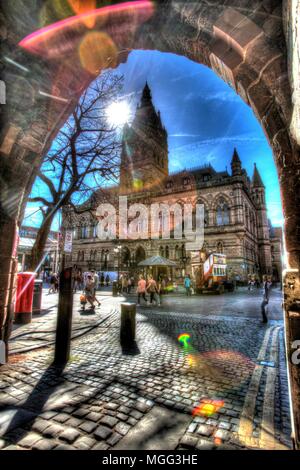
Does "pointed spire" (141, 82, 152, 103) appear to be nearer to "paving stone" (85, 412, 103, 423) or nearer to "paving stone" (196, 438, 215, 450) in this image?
"paving stone" (85, 412, 103, 423)

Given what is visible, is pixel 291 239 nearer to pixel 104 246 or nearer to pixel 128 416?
pixel 128 416

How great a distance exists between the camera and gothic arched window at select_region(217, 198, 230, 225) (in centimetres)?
3327

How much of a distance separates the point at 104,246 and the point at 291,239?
43.8 meters

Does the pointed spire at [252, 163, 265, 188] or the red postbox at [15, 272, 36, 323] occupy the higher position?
the pointed spire at [252, 163, 265, 188]

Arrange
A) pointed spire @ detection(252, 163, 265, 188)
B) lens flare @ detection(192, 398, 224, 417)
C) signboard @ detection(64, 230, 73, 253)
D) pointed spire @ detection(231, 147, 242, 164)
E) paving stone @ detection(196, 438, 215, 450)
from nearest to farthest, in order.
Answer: paving stone @ detection(196, 438, 215, 450)
lens flare @ detection(192, 398, 224, 417)
signboard @ detection(64, 230, 73, 253)
pointed spire @ detection(231, 147, 242, 164)
pointed spire @ detection(252, 163, 265, 188)

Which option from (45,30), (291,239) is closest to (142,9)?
→ (45,30)

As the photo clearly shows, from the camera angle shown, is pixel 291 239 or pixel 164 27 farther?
pixel 164 27

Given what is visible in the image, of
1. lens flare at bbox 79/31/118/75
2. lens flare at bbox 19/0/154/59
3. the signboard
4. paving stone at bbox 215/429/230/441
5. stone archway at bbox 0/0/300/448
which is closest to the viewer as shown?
stone archway at bbox 0/0/300/448

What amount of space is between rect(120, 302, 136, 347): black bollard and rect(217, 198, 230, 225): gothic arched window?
99.9 ft

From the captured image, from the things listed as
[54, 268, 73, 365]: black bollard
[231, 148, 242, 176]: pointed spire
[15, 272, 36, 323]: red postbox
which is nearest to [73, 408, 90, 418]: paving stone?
[54, 268, 73, 365]: black bollard

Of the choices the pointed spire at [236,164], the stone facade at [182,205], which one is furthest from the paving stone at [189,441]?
the pointed spire at [236,164]

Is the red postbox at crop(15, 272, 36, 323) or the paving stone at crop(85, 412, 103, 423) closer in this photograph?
the paving stone at crop(85, 412, 103, 423)

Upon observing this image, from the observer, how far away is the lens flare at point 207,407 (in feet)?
7.97

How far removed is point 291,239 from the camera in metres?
1.73
